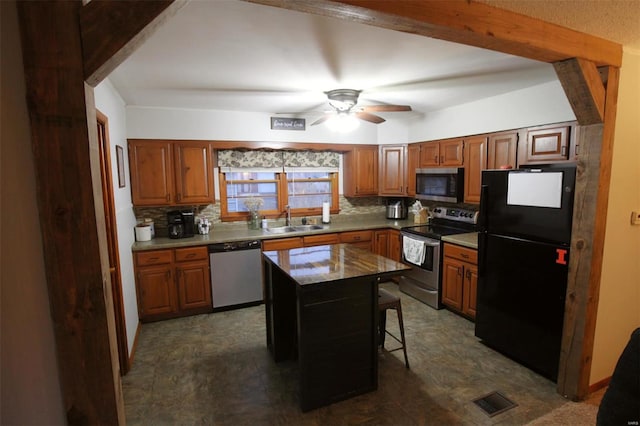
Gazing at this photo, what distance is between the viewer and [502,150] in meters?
3.30

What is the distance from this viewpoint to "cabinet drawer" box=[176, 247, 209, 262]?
3539 millimetres

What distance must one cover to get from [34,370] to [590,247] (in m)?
2.92

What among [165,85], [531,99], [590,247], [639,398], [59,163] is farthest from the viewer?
[531,99]

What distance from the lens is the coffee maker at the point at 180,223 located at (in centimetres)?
375

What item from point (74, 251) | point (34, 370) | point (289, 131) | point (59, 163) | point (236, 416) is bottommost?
point (236, 416)

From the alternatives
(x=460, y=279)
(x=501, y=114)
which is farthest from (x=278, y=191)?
(x=501, y=114)

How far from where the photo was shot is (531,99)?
305cm

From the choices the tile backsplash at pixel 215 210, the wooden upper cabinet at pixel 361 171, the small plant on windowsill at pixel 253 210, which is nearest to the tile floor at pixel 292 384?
the tile backsplash at pixel 215 210

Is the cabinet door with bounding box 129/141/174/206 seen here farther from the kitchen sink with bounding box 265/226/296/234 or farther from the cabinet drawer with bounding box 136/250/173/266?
the kitchen sink with bounding box 265/226/296/234

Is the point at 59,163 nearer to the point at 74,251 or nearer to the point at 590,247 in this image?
the point at 74,251

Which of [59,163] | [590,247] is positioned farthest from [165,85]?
[590,247]

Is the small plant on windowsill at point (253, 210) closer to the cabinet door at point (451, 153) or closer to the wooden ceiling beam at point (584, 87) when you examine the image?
the cabinet door at point (451, 153)

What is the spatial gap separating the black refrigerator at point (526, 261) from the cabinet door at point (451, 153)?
1.08 metres

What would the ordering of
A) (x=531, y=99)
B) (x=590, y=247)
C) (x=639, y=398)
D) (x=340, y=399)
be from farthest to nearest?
(x=531, y=99), (x=340, y=399), (x=590, y=247), (x=639, y=398)
